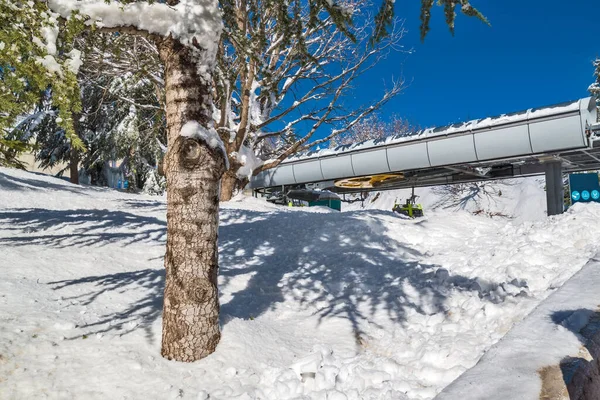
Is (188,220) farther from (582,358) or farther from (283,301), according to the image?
(582,358)

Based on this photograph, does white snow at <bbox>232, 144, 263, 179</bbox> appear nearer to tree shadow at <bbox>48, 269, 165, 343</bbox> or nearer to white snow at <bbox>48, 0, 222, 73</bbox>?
tree shadow at <bbox>48, 269, 165, 343</bbox>

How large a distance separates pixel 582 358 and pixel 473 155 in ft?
29.1

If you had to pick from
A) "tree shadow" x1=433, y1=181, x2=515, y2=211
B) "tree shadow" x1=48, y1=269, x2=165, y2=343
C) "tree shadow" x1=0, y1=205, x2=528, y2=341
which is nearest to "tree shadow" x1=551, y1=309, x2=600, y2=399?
"tree shadow" x1=0, y1=205, x2=528, y2=341

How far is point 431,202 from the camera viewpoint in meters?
38.3

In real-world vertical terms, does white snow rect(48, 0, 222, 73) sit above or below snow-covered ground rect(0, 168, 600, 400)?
above

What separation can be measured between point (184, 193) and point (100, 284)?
7.26ft

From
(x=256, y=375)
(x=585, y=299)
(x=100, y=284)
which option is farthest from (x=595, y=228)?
(x=100, y=284)

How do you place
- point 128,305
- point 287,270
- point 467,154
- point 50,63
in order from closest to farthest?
1. point 50,63
2. point 128,305
3. point 287,270
4. point 467,154

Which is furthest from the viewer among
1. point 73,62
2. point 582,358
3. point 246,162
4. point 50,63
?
point 246,162

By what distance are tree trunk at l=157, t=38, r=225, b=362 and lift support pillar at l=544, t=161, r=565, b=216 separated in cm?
985

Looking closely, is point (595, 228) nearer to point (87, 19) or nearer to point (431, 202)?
point (87, 19)

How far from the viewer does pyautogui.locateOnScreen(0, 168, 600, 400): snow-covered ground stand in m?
2.94

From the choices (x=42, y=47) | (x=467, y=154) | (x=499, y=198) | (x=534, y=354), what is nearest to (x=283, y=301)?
(x=534, y=354)

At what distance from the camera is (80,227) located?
7094mm
